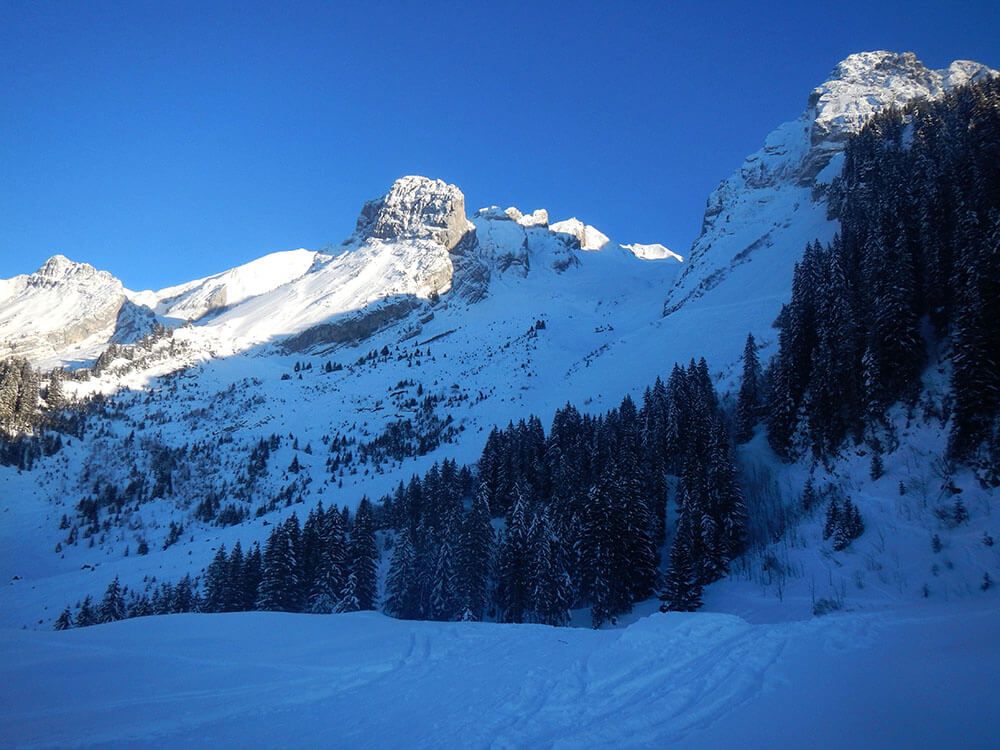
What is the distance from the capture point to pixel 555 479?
53406 mm

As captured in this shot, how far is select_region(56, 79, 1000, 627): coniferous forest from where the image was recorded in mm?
32875

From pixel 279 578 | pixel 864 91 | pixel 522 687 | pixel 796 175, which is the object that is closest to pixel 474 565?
pixel 279 578

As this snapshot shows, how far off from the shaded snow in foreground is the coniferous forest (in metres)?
23.8

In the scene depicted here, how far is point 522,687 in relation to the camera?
396 inches

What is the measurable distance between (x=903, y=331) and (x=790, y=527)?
53.9 feet

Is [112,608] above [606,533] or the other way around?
the other way around

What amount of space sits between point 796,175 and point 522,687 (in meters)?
175

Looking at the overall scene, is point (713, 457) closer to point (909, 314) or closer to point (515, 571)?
point (909, 314)

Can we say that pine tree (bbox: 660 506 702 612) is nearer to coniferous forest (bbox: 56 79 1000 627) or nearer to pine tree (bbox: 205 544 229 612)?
coniferous forest (bbox: 56 79 1000 627)

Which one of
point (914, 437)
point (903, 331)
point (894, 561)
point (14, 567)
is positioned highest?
A: point (903, 331)

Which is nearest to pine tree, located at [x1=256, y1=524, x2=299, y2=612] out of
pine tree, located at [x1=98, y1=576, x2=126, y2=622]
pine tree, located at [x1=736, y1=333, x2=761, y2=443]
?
pine tree, located at [x1=98, y1=576, x2=126, y2=622]

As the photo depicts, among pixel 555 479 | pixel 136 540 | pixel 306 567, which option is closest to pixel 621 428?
pixel 555 479

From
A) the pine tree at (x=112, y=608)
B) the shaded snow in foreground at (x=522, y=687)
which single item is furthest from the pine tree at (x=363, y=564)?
the shaded snow in foreground at (x=522, y=687)

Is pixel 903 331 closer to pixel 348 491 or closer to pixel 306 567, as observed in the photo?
pixel 306 567
